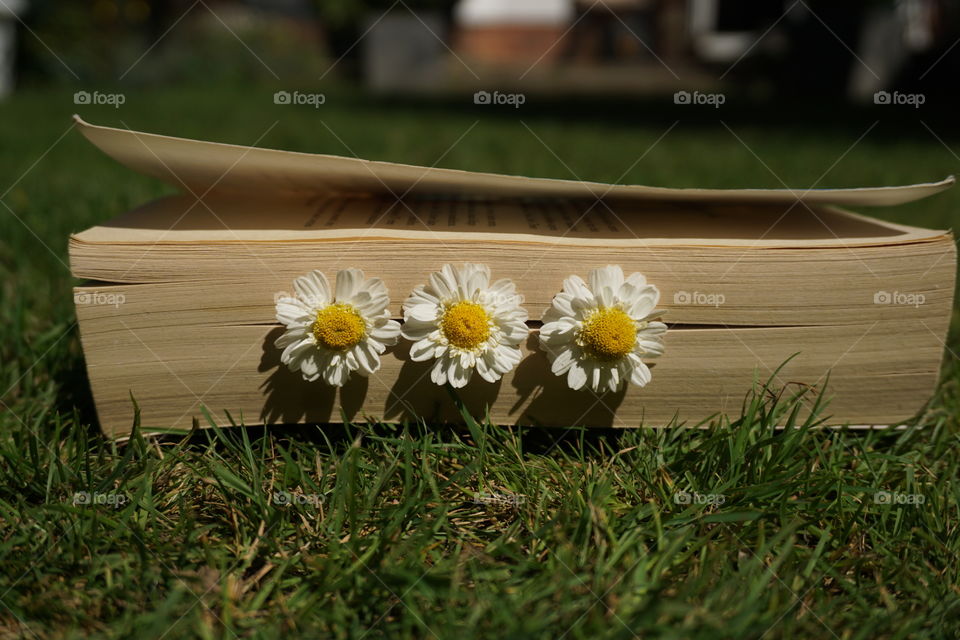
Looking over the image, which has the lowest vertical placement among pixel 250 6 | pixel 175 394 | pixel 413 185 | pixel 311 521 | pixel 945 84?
pixel 311 521

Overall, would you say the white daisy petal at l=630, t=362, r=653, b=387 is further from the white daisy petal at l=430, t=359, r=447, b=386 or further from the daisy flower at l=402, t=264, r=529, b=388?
the white daisy petal at l=430, t=359, r=447, b=386

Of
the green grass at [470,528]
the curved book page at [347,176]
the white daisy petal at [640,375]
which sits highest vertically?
the curved book page at [347,176]

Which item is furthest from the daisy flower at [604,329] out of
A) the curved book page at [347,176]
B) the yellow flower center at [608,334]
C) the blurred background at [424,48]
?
the blurred background at [424,48]

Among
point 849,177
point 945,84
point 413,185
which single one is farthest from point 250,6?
point 413,185

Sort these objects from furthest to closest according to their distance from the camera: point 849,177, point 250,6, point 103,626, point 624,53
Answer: point 624,53 → point 250,6 → point 849,177 → point 103,626

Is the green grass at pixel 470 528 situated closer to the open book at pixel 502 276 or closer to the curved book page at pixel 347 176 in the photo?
the open book at pixel 502 276

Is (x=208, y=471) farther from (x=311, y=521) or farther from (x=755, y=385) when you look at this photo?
(x=755, y=385)
